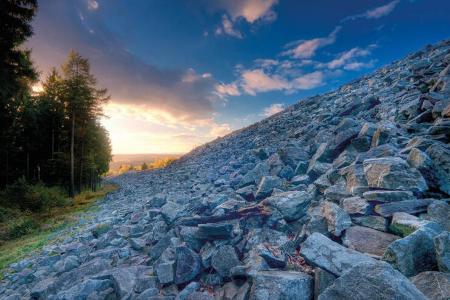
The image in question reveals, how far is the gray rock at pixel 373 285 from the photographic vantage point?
223 cm

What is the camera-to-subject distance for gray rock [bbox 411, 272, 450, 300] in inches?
94.0

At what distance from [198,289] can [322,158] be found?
556cm

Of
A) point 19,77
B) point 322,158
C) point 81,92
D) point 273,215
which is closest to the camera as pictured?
point 273,215

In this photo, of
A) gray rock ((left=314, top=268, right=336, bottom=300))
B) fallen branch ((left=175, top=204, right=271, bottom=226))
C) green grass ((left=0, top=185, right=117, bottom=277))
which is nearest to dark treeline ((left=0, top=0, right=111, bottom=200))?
green grass ((left=0, top=185, right=117, bottom=277))

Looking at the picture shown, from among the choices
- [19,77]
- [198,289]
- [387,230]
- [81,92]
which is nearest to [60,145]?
[81,92]

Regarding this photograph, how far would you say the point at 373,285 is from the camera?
2.33m

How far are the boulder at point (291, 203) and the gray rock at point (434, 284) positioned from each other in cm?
253

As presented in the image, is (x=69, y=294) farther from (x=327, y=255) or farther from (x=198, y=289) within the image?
(x=327, y=255)

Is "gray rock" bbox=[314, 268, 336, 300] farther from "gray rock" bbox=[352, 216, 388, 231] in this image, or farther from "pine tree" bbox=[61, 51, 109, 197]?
"pine tree" bbox=[61, 51, 109, 197]

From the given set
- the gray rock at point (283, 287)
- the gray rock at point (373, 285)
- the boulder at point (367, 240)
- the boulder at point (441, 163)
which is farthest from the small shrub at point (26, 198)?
the boulder at point (441, 163)

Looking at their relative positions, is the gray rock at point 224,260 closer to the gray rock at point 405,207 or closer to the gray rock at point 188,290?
the gray rock at point 188,290

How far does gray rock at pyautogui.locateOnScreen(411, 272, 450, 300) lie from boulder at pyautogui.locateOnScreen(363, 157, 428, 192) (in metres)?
2.26

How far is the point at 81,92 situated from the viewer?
83.8 feet

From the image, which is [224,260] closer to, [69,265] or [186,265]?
[186,265]
